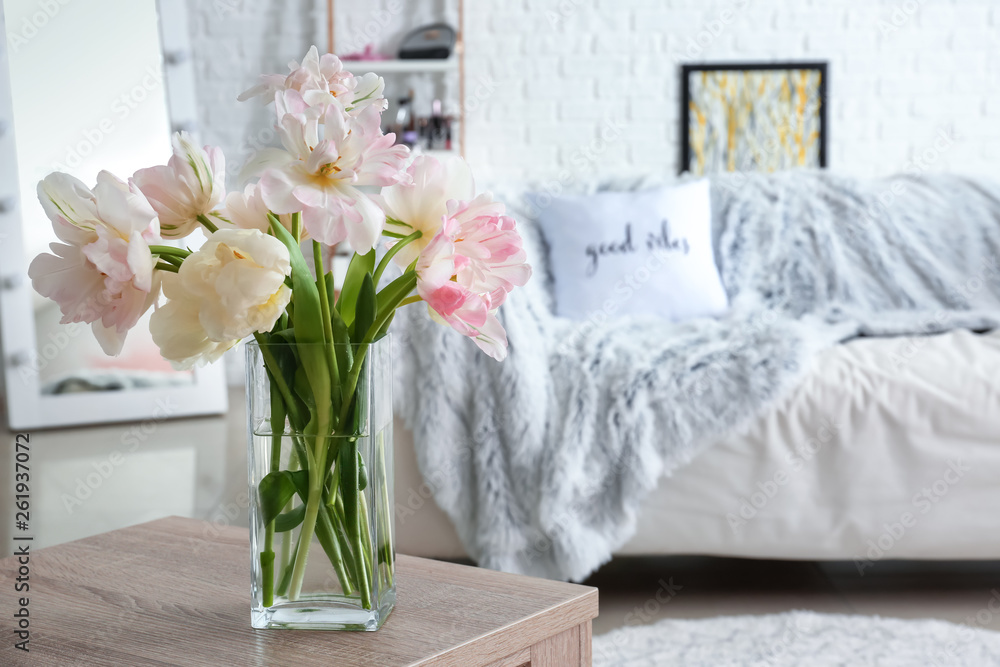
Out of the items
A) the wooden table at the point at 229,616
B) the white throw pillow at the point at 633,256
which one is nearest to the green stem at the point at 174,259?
the wooden table at the point at 229,616

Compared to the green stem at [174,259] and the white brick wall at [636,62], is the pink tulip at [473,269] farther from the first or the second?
the white brick wall at [636,62]

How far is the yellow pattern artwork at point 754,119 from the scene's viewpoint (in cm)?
374

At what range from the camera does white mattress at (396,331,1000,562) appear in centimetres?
169

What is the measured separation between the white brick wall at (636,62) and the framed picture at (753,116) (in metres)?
0.06

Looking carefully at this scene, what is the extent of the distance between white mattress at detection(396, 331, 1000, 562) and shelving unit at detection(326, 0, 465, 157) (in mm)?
2223

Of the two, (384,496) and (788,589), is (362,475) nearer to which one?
(384,496)

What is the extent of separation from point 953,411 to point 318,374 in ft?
4.75

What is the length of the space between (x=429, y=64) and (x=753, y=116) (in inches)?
51.8

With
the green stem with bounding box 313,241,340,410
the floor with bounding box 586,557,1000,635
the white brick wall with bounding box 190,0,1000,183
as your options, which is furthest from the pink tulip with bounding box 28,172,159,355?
the white brick wall with bounding box 190,0,1000,183

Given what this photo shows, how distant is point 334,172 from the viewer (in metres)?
0.56

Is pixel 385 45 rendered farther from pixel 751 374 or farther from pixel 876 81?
pixel 751 374

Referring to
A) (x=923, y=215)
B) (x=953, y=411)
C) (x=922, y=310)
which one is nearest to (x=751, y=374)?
(x=953, y=411)

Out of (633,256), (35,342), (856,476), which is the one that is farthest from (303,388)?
(35,342)

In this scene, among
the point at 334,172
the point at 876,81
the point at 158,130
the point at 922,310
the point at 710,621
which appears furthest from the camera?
the point at 876,81
